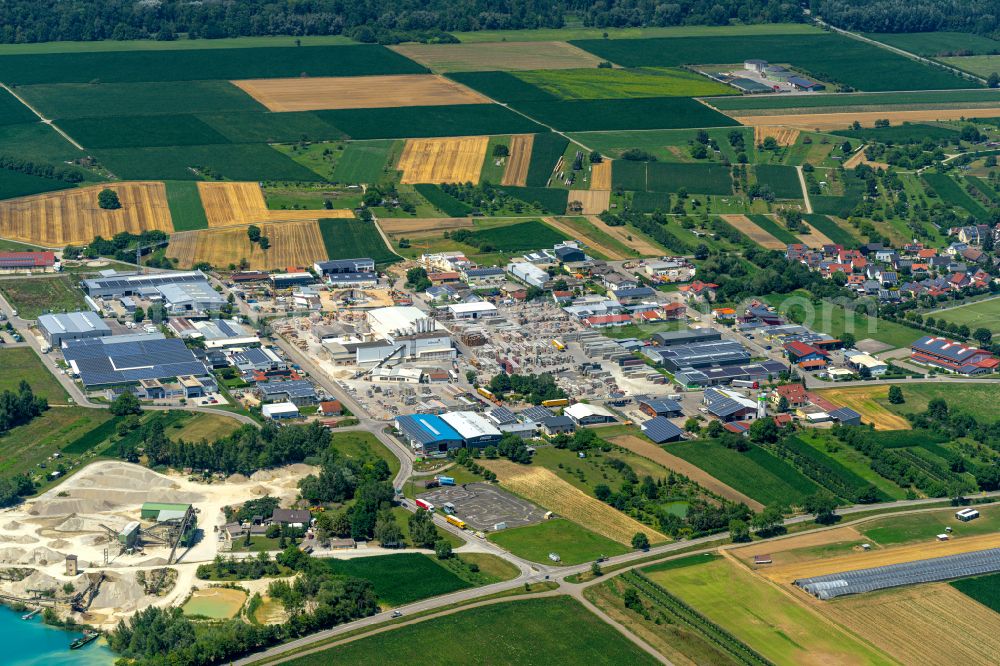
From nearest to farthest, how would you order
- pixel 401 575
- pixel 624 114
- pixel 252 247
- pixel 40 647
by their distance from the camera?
pixel 40 647, pixel 401 575, pixel 252 247, pixel 624 114

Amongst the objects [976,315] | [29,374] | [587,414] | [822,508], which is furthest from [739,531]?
[29,374]

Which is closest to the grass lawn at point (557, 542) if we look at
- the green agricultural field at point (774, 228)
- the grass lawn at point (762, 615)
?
the grass lawn at point (762, 615)

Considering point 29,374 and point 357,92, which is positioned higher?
point 357,92

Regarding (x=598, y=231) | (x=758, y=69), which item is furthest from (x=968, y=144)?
(x=598, y=231)

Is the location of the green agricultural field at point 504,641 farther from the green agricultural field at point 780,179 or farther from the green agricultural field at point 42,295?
the green agricultural field at point 780,179

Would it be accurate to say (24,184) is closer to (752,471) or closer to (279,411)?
(279,411)

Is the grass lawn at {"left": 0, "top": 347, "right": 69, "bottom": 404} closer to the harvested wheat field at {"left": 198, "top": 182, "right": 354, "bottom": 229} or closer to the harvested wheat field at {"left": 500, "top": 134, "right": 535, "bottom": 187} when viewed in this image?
the harvested wheat field at {"left": 198, "top": 182, "right": 354, "bottom": 229}
